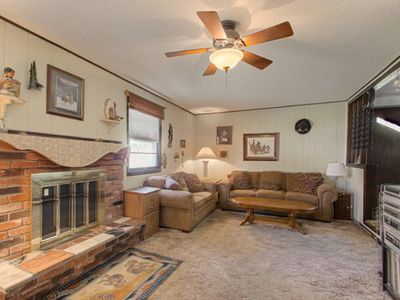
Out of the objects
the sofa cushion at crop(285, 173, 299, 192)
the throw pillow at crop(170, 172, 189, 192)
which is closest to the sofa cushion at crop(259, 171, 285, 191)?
the sofa cushion at crop(285, 173, 299, 192)

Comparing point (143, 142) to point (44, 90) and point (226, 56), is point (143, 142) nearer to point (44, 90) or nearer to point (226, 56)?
point (44, 90)

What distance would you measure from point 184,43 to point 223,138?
3.66 m

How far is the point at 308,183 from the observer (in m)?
4.35

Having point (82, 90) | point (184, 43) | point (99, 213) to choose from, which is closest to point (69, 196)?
point (99, 213)

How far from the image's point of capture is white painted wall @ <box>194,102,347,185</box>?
4.68m

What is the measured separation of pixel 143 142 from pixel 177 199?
1304 millimetres

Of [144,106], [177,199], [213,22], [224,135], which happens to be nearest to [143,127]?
[144,106]

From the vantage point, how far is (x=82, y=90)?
8.94 ft

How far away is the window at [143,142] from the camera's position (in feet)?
12.0

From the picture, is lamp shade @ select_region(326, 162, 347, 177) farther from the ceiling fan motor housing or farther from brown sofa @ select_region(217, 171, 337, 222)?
the ceiling fan motor housing

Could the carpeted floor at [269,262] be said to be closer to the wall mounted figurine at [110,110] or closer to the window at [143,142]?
the window at [143,142]

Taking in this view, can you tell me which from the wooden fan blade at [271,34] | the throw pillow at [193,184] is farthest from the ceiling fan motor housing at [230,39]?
the throw pillow at [193,184]

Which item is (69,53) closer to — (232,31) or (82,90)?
(82,90)

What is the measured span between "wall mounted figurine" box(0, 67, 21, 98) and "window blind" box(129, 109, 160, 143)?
5.74 ft
